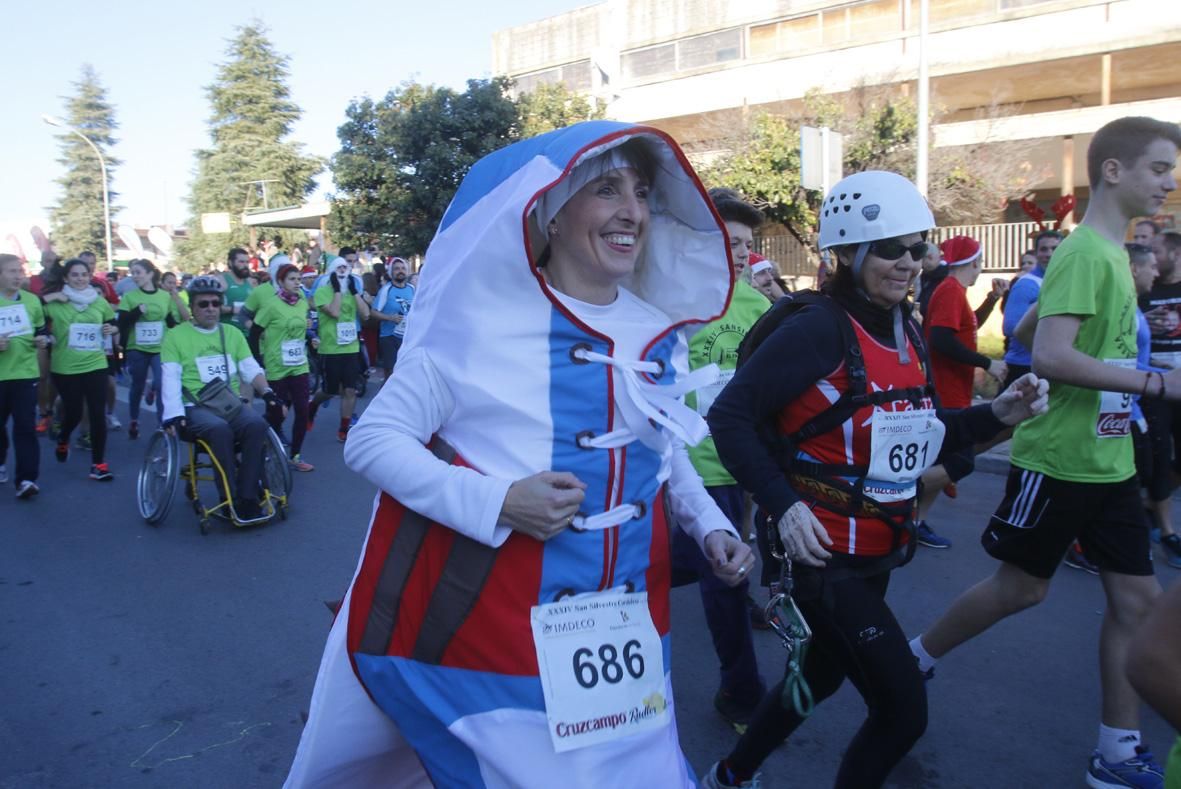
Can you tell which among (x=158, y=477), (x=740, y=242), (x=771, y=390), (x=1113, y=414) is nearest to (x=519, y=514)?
(x=771, y=390)

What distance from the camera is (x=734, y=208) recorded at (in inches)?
170

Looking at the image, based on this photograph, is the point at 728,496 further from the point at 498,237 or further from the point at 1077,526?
the point at 498,237

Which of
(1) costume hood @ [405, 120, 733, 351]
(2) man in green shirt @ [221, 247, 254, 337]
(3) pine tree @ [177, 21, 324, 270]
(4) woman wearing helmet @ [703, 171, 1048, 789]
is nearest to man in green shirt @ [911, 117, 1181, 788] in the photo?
(4) woman wearing helmet @ [703, 171, 1048, 789]

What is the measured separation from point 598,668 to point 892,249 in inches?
57.6

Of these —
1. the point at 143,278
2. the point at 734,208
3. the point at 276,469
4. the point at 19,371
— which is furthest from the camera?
the point at 143,278

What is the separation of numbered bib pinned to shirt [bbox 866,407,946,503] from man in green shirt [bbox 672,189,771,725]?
64 centimetres

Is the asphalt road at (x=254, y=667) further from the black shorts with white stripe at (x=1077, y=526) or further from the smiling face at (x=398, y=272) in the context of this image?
the smiling face at (x=398, y=272)

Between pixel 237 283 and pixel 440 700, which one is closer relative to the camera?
pixel 440 700

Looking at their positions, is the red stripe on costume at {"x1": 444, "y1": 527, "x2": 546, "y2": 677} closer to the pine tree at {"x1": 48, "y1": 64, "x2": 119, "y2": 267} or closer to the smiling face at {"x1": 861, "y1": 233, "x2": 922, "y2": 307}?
the smiling face at {"x1": 861, "y1": 233, "x2": 922, "y2": 307}

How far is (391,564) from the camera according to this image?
6.63 ft

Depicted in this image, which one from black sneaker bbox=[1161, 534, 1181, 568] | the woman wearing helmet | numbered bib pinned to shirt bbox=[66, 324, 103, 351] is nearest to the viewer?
the woman wearing helmet

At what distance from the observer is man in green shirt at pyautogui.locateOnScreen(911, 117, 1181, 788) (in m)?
3.29

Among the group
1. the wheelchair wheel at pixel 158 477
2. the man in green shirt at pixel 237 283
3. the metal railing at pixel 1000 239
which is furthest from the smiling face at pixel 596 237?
the metal railing at pixel 1000 239

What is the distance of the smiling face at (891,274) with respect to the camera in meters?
2.74
